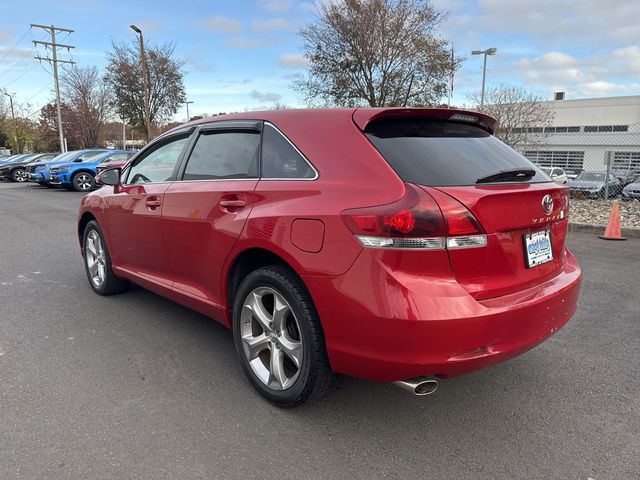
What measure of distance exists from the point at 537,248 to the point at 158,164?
9.60 feet

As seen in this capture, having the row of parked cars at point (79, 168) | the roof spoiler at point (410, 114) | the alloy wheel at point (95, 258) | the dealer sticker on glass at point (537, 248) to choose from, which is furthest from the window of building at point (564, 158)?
the dealer sticker on glass at point (537, 248)

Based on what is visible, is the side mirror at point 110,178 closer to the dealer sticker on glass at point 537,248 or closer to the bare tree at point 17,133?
the dealer sticker on glass at point 537,248

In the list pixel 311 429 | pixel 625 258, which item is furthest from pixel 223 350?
pixel 625 258

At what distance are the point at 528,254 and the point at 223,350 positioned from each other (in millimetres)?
2198

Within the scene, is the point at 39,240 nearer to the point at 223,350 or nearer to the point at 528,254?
the point at 223,350

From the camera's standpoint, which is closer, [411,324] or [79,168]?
[411,324]

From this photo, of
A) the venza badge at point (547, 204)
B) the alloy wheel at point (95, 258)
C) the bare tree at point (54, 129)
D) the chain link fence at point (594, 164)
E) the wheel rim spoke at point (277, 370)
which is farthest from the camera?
the bare tree at point (54, 129)

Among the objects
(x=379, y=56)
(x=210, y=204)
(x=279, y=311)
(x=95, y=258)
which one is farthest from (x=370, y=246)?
(x=379, y=56)

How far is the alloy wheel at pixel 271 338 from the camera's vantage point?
8.87ft

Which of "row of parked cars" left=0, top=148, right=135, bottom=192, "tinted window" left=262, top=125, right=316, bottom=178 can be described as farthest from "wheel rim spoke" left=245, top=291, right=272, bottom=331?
"row of parked cars" left=0, top=148, right=135, bottom=192

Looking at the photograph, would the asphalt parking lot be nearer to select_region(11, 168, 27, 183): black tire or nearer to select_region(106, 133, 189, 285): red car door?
select_region(106, 133, 189, 285): red car door

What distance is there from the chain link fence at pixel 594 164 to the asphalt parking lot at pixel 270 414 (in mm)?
1568

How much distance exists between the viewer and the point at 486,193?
236cm

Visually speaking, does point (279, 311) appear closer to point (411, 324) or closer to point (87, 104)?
point (411, 324)
